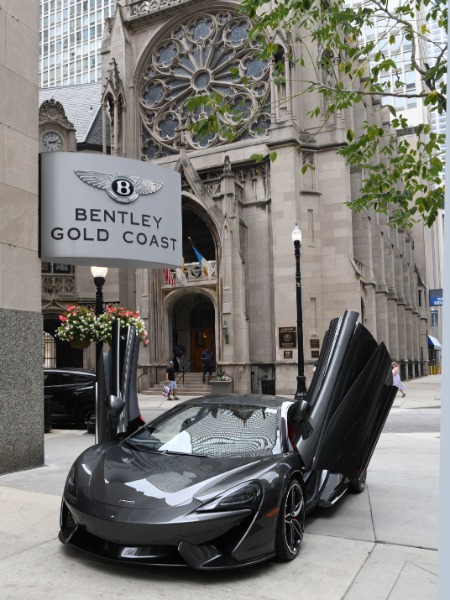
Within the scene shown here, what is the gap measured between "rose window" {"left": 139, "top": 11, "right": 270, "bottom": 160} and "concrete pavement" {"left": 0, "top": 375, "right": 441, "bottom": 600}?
25.6 metres

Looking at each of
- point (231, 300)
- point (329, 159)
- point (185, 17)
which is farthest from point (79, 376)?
point (185, 17)

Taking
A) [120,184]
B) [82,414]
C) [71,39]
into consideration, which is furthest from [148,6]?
[71,39]

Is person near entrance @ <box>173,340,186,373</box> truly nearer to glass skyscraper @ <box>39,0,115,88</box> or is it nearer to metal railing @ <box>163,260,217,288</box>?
metal railing @ <box>163,260,217,288</box>

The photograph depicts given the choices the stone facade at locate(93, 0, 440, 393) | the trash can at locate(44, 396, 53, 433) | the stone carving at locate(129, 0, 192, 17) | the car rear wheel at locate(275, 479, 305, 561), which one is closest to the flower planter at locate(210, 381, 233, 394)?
the stone facade at locate(93, 0, 440, 393)

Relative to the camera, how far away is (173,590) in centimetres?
404

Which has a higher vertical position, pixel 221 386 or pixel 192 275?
pixel 192 275

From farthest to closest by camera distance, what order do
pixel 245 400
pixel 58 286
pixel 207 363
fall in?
pixel 58 286 → pixel 207 363 → pixel 245 400

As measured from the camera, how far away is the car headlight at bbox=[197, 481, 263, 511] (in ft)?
13.7

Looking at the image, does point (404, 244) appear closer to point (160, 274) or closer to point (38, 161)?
point (160, 274)

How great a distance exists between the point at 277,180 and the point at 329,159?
8.55 ft

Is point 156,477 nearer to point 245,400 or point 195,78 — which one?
point 245,400

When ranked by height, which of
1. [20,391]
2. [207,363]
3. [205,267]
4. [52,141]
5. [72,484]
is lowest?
[207,363]

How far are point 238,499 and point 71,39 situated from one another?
110m

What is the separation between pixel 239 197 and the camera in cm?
2834
